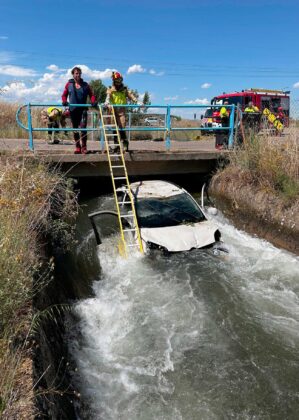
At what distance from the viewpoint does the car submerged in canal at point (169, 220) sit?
285 inches

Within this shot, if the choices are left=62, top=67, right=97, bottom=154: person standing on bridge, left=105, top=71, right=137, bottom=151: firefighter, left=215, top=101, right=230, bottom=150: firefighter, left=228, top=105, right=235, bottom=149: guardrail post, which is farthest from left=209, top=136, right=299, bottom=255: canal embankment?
left=62, top=67, right=97, bottom=154: person standing on bridge

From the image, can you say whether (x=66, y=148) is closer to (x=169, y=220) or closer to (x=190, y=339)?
(x=169, y=220)

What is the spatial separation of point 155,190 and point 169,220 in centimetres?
135

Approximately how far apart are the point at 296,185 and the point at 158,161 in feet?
13.9

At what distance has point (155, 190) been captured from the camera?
29.6 ft

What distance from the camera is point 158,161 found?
11.8 meters

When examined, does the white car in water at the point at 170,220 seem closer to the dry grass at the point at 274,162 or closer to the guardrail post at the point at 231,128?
the dry grass at the point at 274,162

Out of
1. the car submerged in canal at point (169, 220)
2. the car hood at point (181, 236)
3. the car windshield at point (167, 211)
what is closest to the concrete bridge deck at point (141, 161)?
the car submerged in canal at point (169, 220)

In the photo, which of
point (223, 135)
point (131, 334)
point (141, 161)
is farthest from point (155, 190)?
point (223, 135)

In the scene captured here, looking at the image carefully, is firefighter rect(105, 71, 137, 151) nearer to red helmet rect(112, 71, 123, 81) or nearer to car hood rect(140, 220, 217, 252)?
red helmet rect(112, 71, 123, 81)

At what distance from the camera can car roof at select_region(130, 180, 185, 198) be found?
8773 millimetres

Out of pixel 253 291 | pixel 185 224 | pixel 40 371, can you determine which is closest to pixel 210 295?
pixel 253 291

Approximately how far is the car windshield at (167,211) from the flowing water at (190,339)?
0.93 metres

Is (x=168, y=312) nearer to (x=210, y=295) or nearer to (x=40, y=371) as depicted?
(x=210, y=295)
